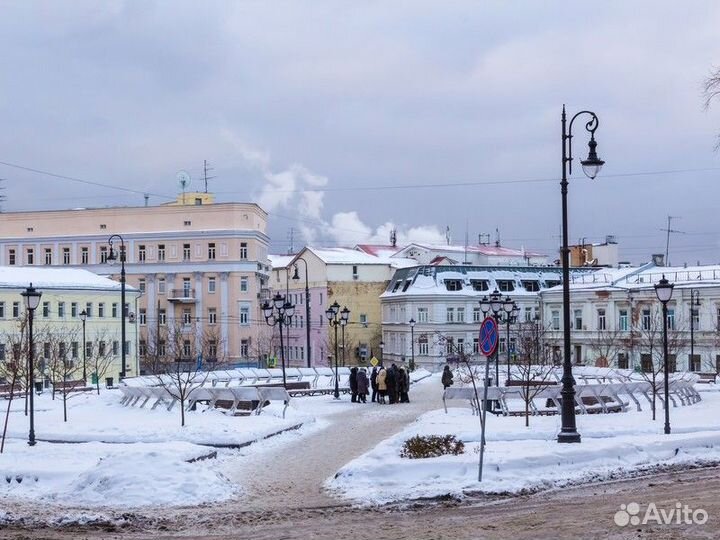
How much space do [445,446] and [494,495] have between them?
7.58ft

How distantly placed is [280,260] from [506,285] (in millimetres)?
32359

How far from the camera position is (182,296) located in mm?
76125

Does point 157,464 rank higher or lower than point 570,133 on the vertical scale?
lower

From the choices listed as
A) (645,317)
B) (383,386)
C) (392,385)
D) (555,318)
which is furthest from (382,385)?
(555,318)

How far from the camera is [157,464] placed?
47.9 feet

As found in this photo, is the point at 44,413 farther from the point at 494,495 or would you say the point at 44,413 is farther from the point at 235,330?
the point at 235,330

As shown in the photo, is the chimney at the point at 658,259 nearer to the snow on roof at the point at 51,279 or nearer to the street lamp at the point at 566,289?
the snow on roof at the point at 51,279

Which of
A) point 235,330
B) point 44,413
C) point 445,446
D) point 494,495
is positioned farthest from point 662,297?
point 235,330

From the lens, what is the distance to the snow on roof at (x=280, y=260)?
3878 inches

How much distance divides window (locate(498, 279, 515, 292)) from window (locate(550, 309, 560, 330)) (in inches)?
348

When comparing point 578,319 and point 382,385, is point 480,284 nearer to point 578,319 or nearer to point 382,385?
point 578,319

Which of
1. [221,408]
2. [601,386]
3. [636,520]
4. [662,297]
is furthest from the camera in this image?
[221,408]

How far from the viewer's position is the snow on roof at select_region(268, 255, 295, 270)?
323ft

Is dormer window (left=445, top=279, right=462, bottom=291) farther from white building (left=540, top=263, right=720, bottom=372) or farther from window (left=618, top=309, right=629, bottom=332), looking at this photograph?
window (left=618, top=309, right=629, bottom=332)
